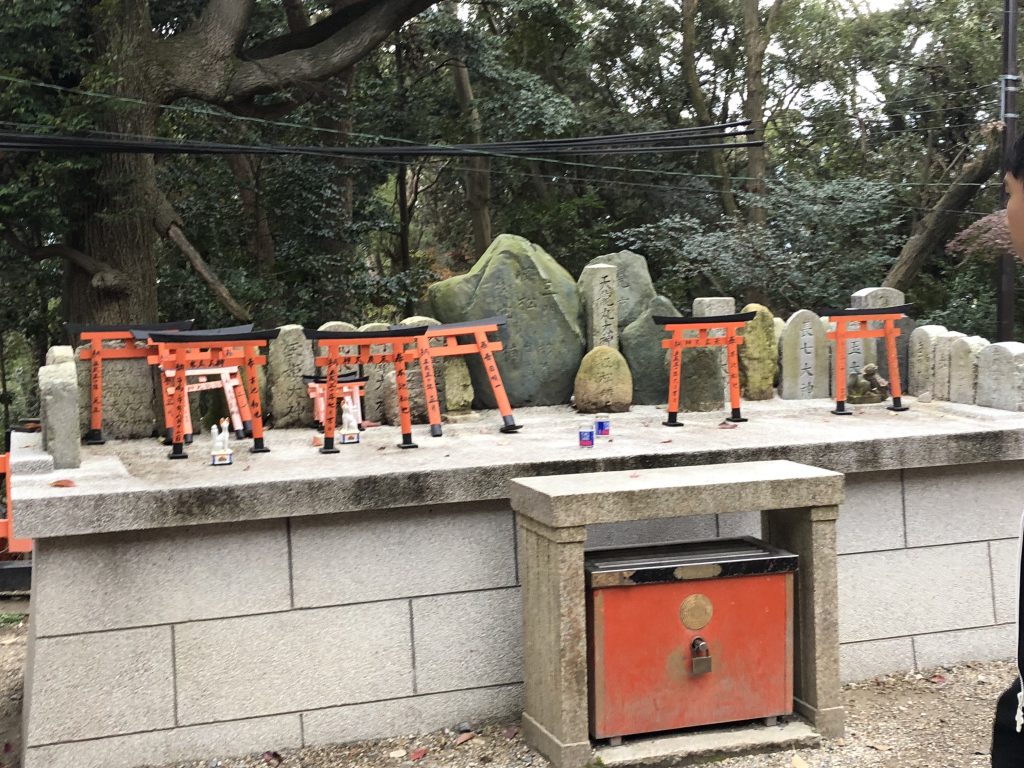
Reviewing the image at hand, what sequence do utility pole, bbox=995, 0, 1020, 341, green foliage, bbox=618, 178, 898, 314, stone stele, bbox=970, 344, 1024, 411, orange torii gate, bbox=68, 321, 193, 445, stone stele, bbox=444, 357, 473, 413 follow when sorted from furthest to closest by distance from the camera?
green foliage, bbox=618, 178, 898, 314, utility pole, bbox=995, 0, 1020, 341, stone stele, bbox=444, 357, 473, 413, stone stele, bbox=970, 344, 1024, 411, orange torii gate, bbox=68, 321, 193, 445

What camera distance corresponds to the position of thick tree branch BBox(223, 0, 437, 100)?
12.5 m

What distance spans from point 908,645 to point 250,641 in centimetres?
362

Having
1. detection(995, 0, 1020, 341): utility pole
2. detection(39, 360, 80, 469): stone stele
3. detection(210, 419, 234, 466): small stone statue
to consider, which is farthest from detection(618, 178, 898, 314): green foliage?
detection(39, 360, 80, 469): stone stele

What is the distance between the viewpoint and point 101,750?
4793mm

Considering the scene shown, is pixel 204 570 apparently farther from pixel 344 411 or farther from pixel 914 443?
pixel 914 443

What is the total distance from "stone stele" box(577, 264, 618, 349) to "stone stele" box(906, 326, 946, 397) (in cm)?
229

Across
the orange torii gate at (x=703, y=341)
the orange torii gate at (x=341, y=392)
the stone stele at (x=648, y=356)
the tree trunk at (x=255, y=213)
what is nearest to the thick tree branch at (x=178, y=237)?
the tree trunk at (x=255, y=213)

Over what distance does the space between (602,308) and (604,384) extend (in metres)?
0.61

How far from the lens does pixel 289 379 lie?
7051mm

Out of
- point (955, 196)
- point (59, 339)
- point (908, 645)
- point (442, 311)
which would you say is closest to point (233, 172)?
point (59, 339)

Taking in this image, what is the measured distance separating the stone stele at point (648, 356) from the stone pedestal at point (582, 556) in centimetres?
290

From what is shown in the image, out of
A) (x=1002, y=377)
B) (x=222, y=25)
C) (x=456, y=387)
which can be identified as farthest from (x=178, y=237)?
(x=1002, y=377)

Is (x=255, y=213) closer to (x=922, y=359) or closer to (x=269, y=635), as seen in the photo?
(x=922, y=359)

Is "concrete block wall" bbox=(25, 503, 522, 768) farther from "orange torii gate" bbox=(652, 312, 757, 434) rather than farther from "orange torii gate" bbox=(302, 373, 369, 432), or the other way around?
"orange torii gate" bbox=(652, 312, 757, 434)
